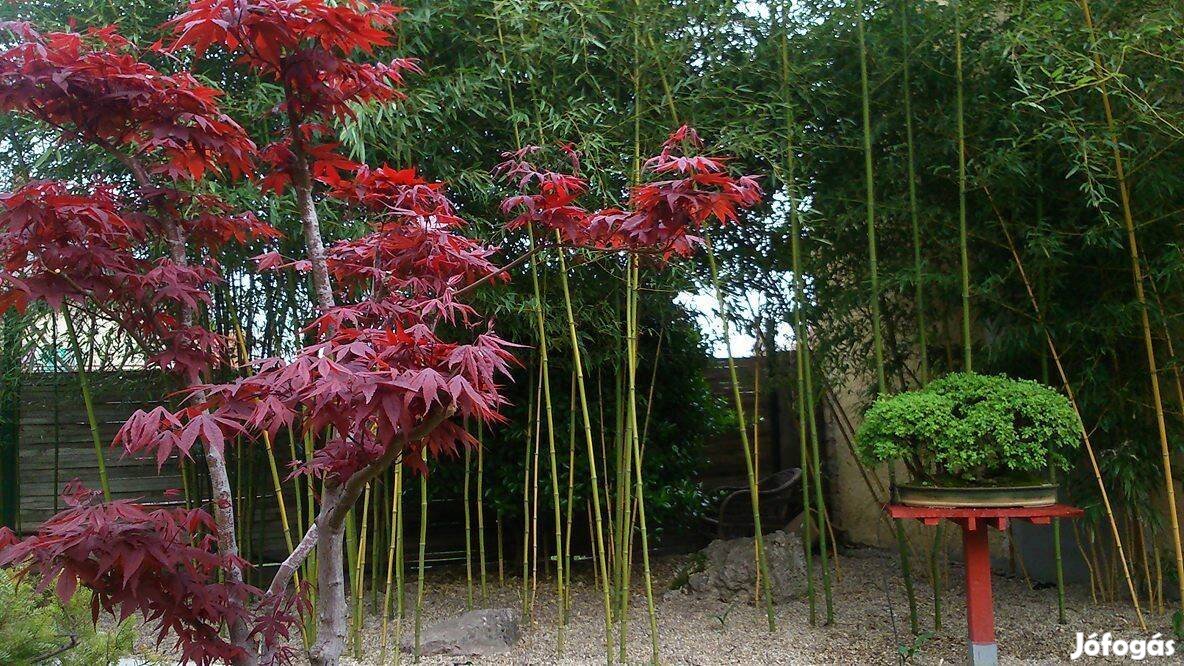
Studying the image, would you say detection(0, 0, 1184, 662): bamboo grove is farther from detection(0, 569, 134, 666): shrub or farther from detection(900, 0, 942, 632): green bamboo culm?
detection(0, 569, 134, 666): shrub

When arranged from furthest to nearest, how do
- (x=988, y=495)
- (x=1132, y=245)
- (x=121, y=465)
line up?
1. (x=121, y=465)
2. (x=1132, y=245)
3. (x=988, y=495)

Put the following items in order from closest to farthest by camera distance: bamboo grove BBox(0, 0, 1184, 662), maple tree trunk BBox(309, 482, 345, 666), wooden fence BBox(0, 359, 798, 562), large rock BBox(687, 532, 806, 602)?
maple tree trunk BBox(309, 482, 345, 666), bamboo grove BBox(0, 0, 1184, 662), large rock BBox(687, 532, 806, 602), wooden fence BBox(0, 359, 798, 562)

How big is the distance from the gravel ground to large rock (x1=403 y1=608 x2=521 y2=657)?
51mm

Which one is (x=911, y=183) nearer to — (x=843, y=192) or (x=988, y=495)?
(x=843, y=192)

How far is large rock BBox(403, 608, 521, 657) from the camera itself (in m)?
3.27

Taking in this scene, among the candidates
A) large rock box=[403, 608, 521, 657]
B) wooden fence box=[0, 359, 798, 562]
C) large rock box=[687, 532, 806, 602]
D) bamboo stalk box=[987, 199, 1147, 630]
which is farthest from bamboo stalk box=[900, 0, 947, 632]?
large rock box=[403, 608, 521, 657]

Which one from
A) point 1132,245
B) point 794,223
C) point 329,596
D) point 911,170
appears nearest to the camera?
point 329,596

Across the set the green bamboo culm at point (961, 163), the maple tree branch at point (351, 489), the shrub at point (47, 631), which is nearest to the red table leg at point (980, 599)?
the green bamboo culm at point (961, 163)

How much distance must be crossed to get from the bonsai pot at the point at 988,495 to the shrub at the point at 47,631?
7.12 feet

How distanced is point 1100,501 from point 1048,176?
1162 mm

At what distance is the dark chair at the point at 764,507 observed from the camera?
5.00 m

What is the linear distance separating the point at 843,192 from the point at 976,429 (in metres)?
1.09

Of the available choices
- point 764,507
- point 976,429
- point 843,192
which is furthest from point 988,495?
point 764,507

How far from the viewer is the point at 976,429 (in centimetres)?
252
